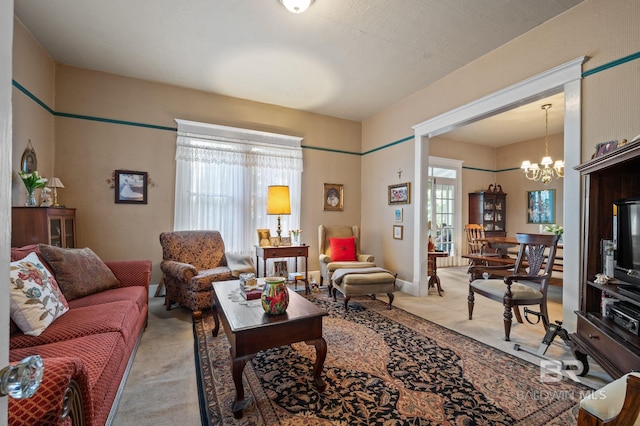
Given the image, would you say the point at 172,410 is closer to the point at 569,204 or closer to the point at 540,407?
the point at 540,407

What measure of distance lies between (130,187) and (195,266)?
1.44 m

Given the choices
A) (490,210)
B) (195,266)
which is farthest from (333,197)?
(490,210)

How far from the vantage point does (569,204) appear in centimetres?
244

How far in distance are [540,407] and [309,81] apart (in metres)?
3.96

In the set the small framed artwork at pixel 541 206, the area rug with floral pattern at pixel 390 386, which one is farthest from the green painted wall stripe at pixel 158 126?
the small framed artwork at pixel 541 206

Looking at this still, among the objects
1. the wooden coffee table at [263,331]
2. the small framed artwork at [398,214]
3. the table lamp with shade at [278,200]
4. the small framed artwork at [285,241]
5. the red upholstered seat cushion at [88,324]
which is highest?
the table lamp with shade at [278,200]

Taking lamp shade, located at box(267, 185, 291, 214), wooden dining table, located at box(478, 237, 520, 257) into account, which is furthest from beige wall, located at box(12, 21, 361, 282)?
wooden dining table, located at box(478, 237, 520, 257)

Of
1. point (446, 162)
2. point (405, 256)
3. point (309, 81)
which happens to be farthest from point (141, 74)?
point (446, 162)

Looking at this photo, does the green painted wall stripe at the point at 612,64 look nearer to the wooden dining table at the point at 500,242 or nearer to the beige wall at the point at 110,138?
the wooden dining table at the point at 500,242

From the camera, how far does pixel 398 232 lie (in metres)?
4.43

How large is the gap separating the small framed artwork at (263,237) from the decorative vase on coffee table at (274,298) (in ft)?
7.58

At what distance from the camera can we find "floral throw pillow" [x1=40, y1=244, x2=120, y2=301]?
203 centimetres

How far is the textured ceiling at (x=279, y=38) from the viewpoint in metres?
2.49

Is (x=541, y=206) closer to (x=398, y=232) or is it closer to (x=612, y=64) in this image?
(x=398, y=232)
